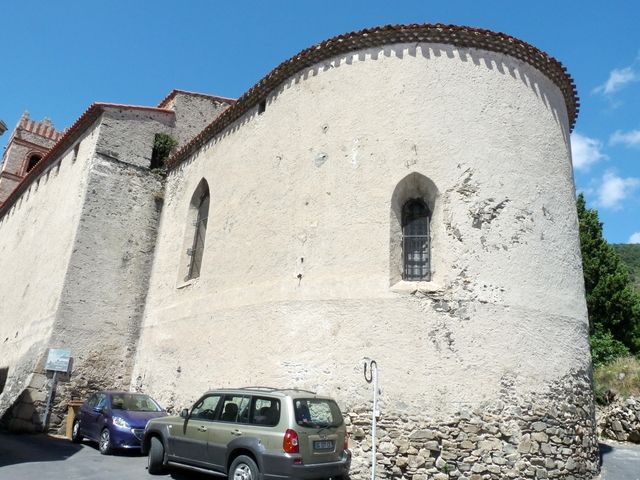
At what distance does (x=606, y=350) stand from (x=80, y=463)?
20288mm

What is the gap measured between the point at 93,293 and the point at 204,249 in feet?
13.8

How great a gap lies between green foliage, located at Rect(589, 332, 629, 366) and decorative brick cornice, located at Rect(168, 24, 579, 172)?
12141 millimetres

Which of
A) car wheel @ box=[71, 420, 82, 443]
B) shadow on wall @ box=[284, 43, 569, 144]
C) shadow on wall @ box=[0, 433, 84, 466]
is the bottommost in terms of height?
shadow on wall @ box=[0, 433, 84, 466]

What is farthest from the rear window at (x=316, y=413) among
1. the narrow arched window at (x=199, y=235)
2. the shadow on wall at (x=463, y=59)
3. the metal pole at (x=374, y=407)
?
the narrow arched window at (x=199, y=235)

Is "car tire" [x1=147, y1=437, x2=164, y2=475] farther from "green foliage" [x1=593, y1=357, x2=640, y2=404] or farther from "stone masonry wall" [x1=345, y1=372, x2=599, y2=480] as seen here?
"green foliage" [x1=593, y1=357, x2=640, y2=404]

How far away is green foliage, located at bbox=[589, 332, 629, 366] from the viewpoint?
20.4m

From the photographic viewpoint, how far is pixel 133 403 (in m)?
11.7

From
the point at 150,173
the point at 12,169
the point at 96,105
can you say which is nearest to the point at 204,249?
the point at 150,173

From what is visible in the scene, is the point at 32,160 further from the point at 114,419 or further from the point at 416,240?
the point at 416,240

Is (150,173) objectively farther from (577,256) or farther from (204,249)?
(577,256)

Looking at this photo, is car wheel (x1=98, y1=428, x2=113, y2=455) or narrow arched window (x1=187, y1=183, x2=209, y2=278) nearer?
car wheel (x1=98, y1=428, x2=113, y2=455)

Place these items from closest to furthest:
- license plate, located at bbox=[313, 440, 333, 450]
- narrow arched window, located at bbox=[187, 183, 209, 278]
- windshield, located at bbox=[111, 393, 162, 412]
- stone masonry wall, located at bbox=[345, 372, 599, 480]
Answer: license plate, located at bbox=[313, 440, 333, 450], stone masonry wall, located at bbox=[345, 372, 599, 480], windshield, located at bbox=[111, 393, 162, 412], narrow arched window, located at bbox=[187, 183, 209, 278]

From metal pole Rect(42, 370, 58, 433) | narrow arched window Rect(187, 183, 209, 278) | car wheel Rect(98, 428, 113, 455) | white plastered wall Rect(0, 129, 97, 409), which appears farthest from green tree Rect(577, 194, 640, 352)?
white plastered wall Rect(0, 129, 97, 409)

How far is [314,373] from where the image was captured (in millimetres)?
9414
